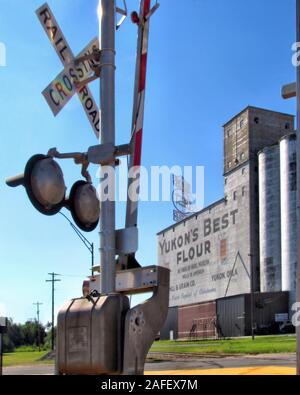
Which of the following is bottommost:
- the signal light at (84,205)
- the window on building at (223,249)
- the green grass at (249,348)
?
the green grass at (249,348)

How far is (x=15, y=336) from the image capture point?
13038cm

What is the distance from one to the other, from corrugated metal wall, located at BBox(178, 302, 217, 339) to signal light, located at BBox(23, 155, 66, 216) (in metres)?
73.0

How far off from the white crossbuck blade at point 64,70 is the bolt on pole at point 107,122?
1.08ft

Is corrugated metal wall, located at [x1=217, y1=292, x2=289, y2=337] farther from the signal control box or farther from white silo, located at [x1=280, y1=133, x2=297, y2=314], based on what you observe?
the signal control box

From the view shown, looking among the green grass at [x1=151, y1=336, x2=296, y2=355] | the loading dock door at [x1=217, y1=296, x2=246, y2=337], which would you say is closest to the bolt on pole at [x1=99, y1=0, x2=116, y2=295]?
the green grass at [x1=151, y1=336, x2=296, y2=355]

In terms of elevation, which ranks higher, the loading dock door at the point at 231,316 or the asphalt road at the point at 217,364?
the asphalt road at the point at 217,364

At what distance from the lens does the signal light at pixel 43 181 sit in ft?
10.8

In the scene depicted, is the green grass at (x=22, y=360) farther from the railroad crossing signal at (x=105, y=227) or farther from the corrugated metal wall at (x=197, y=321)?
the railroad crossing signal at (x=105, y=227)

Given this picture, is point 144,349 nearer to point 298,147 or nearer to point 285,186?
point 298,147

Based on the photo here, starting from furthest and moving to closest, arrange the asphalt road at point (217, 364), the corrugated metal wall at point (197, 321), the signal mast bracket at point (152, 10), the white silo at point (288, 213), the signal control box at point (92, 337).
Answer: the corrugated metal wall at point (197, 321), the white silo at point (288, 213), the asphalt road at point (217, 364), the signal mast bracket at point (152, 10), the signal control box at point (92, 337)

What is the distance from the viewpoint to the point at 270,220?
68375mm

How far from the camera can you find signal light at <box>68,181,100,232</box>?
3559mm

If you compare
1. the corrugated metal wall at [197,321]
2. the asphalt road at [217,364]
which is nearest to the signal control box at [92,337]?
the asphalt road at [217,364]
